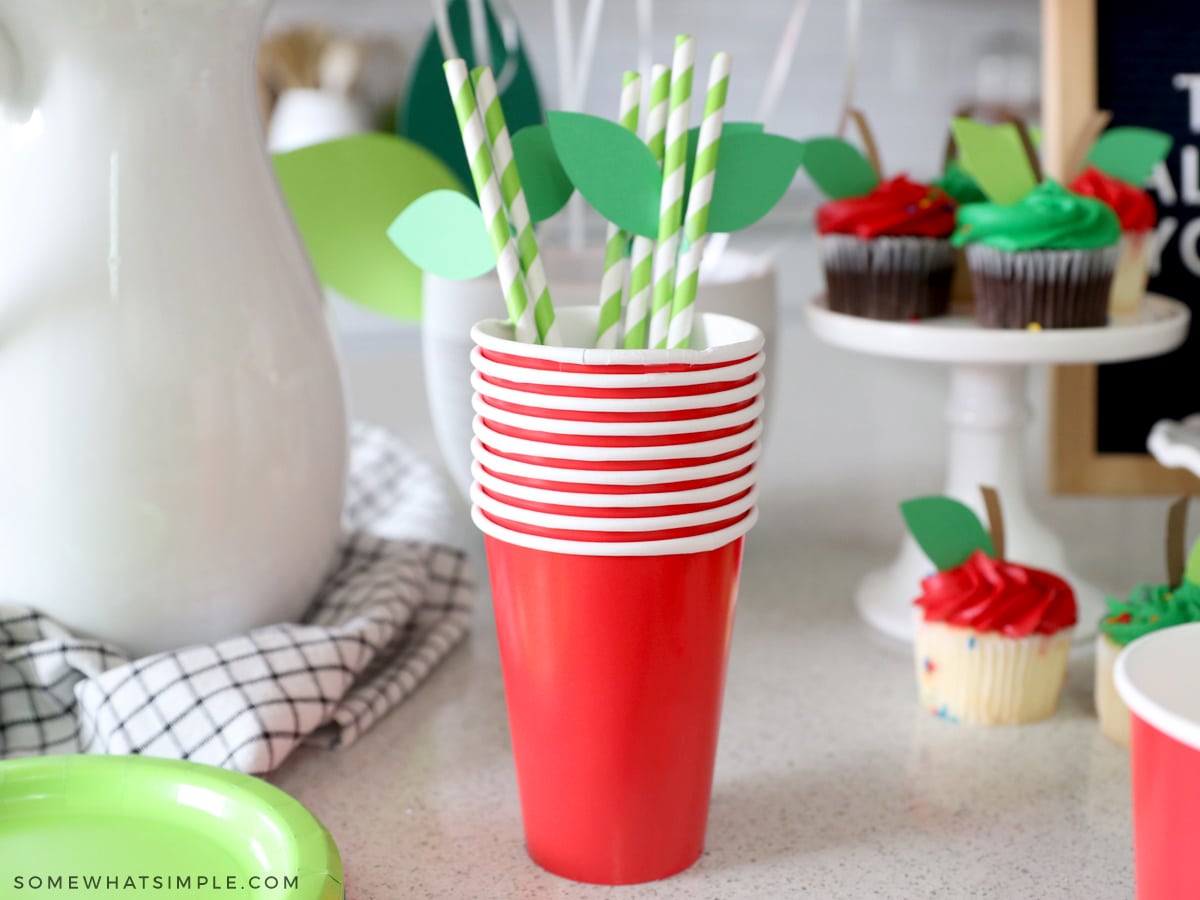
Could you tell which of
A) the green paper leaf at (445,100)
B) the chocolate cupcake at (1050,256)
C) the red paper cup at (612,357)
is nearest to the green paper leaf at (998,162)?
the chocolate cupcake at (1050,256)

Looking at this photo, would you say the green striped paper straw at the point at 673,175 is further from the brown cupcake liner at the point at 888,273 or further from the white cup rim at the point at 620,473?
the brown cupcake liner at the point at 888,273

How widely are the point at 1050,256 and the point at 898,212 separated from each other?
0.31ft

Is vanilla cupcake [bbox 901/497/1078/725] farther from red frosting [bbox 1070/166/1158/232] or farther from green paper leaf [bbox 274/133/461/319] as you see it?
green paper leaf [bbox 274/133/461/319]

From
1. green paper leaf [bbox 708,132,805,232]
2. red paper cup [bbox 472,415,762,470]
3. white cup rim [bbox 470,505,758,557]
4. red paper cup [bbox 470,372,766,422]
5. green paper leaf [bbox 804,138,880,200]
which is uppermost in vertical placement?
green paper leaf [bbox 708,132,805,232]

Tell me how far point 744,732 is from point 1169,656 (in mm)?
202

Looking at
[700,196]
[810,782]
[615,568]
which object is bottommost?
[810,782]

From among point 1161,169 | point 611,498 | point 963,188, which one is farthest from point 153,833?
point 1161,169

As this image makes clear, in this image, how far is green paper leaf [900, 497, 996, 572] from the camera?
0.57 meters

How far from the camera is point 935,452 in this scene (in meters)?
0.96

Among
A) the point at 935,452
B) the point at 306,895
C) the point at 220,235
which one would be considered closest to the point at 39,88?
the point at 220,235

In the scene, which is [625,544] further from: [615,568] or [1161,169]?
[1161,169]

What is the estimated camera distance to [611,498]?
1.35 ft

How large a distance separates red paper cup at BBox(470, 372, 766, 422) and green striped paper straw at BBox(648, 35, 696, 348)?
0.05m

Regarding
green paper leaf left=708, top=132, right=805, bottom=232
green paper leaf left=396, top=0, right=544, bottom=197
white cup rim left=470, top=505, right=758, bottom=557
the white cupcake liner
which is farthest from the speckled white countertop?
green paper leaf left=396, top=0, right=544, bottom=197
